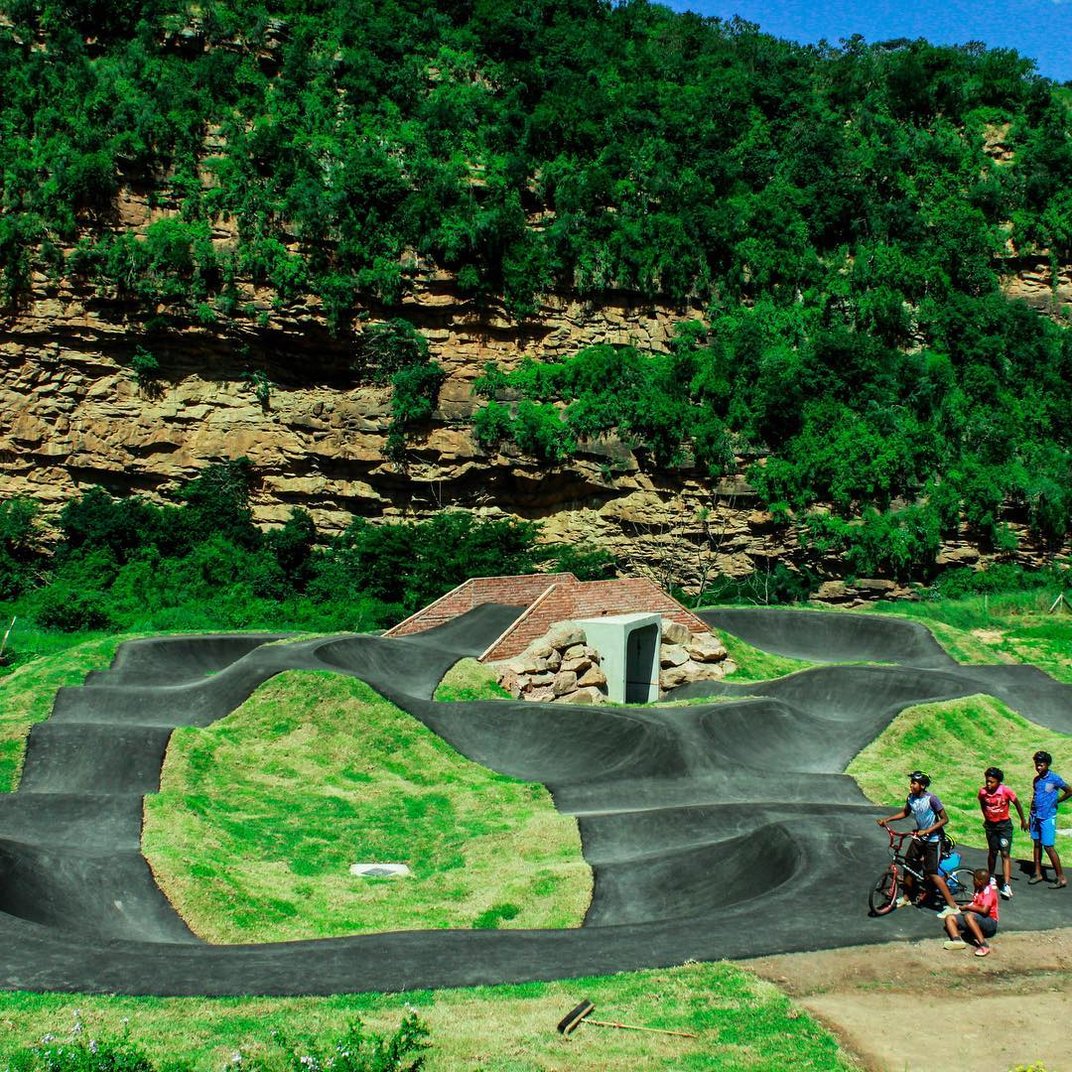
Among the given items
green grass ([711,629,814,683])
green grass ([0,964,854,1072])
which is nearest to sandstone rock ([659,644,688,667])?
green grass ([711,629,814,683])

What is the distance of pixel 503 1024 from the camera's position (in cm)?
709

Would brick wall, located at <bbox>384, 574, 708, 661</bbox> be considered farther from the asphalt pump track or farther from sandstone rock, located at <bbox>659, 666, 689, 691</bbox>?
sandstone rock, located at <bbox>659, 666, 689, 691</bbox>

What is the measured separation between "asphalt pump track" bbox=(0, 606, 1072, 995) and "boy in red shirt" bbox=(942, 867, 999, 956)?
24 cm

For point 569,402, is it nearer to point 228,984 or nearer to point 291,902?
point 291,902

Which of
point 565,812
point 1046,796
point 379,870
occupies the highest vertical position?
point 1046,796

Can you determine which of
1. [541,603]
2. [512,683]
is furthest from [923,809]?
[541,603]

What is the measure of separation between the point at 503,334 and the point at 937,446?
47.7 feet

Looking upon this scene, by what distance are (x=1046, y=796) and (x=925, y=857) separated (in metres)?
1.88

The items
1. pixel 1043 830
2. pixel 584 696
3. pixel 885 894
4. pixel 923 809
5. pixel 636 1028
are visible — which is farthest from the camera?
pixel 584 696

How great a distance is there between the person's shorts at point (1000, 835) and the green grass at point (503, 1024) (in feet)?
11.2

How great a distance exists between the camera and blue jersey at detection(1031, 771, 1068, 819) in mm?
10367

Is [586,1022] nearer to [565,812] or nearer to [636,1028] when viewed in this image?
[636,1028]

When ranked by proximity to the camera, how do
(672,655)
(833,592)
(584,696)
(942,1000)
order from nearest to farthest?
(942,1000) → (584,696) → (672,655) → (833,592)

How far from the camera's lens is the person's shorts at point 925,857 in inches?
365
